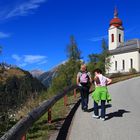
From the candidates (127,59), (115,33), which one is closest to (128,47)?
(127,59)

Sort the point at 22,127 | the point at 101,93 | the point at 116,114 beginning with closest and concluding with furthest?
the point at 22,127 → the point at 101,93 → the point at 116,114

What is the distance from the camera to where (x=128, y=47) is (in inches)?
3349

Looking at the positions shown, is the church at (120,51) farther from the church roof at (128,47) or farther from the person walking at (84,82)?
the person walking at (84,82)

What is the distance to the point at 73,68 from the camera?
75.8 metres

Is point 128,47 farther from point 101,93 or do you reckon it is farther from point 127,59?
point 101,93

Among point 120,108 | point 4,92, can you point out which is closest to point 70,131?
point 4,92

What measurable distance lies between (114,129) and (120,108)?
4977 millimetres

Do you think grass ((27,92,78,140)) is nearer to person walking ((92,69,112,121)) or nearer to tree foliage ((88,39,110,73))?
person walking ((92,69,112,121))

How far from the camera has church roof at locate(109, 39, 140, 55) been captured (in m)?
81.6

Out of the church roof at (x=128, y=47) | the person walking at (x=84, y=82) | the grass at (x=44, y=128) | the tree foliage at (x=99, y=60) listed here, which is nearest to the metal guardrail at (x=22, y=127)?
the grass at (x=44, y=128)

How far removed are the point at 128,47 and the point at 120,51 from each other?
7.08 ft

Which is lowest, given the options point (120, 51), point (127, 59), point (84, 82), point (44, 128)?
point (44, 128)

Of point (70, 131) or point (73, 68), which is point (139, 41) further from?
point (70, 131)

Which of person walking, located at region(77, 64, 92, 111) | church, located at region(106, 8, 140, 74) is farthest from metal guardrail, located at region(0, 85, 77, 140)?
church, located at region(106, 8, 140, 74)
